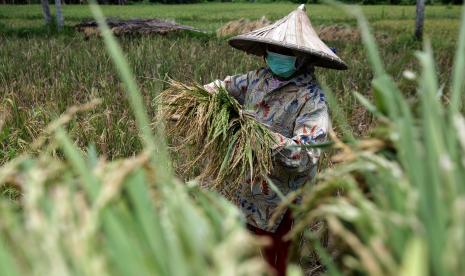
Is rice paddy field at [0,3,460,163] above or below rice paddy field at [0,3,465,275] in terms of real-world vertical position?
below

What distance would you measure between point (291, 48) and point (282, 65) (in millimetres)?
120

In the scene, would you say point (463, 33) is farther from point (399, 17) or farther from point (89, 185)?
point (399, 17)

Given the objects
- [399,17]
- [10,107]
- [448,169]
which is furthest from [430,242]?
[399,17]

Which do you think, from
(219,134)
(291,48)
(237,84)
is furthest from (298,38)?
(219,134)

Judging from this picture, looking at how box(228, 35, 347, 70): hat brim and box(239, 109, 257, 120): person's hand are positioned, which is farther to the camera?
box(228, 35, 347, 70): hat brim

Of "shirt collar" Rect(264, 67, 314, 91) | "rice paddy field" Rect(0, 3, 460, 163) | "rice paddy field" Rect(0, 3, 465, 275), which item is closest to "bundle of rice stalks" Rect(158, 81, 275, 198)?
"shirt collar" Rect(264, 67, 314, 91)

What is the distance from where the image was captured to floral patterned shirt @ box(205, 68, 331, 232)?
2.23 m

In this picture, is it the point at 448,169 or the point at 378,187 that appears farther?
the point at 378,187

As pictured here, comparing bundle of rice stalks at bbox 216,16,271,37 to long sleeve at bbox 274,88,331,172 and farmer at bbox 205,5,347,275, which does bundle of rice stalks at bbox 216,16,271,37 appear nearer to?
farmer at bbox 205,5,347,275

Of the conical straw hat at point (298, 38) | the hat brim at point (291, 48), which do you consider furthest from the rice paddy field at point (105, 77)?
the conical straw hat at point (298, 38)

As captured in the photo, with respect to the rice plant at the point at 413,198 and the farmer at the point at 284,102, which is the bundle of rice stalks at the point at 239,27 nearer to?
the farmer at the point at 284,102

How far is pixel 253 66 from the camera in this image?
6332 mm

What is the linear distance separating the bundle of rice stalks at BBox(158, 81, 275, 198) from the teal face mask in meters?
0.31

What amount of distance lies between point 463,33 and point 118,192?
0.34 metres
